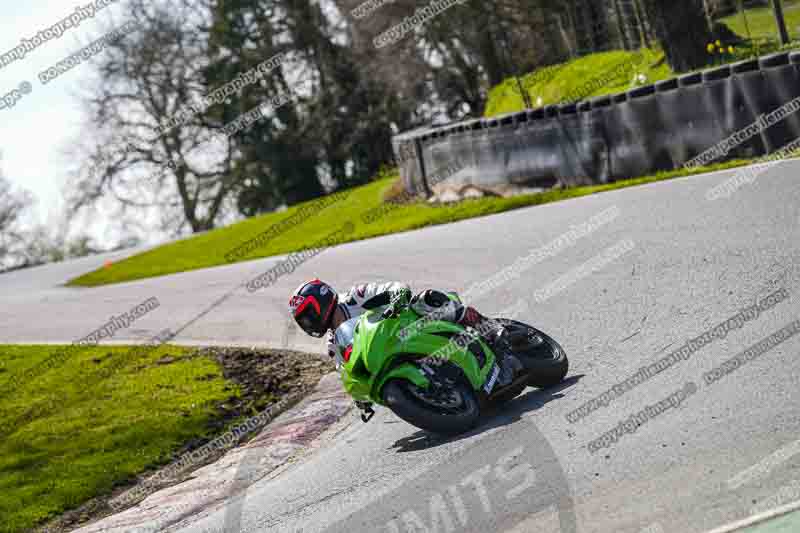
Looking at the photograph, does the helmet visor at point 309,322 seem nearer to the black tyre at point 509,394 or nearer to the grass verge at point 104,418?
the black tyre at point 509,394

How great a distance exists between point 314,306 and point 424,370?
1191 mm

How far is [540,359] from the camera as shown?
8289 millimetres

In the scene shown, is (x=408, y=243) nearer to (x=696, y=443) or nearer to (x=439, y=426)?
(x=439, y=426)

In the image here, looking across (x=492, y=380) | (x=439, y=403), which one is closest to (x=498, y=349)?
(x=492, y=380)

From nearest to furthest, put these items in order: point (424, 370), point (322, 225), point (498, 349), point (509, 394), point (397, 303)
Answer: point (424, 370) < point (397, 303) < point (498, 349) < point (509, 394) < point (322, 225)

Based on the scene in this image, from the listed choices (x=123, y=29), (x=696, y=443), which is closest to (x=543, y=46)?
(x=123, y=29)

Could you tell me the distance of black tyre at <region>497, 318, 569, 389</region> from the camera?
8.23m

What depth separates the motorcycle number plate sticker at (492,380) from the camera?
775cm

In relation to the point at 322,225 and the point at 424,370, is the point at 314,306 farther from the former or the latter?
the point at 322,225

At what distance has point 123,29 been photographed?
4747 cm

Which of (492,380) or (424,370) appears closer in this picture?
(424,370)

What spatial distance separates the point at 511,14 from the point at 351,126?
15052 mm

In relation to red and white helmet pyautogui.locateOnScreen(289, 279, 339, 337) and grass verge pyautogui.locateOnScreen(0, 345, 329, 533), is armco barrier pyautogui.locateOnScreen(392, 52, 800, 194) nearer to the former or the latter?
grass verge pyautogui.locateOnScreen(0, 345, 329, 533)

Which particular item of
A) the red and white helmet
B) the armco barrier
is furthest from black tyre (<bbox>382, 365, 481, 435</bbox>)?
the armco barrier
